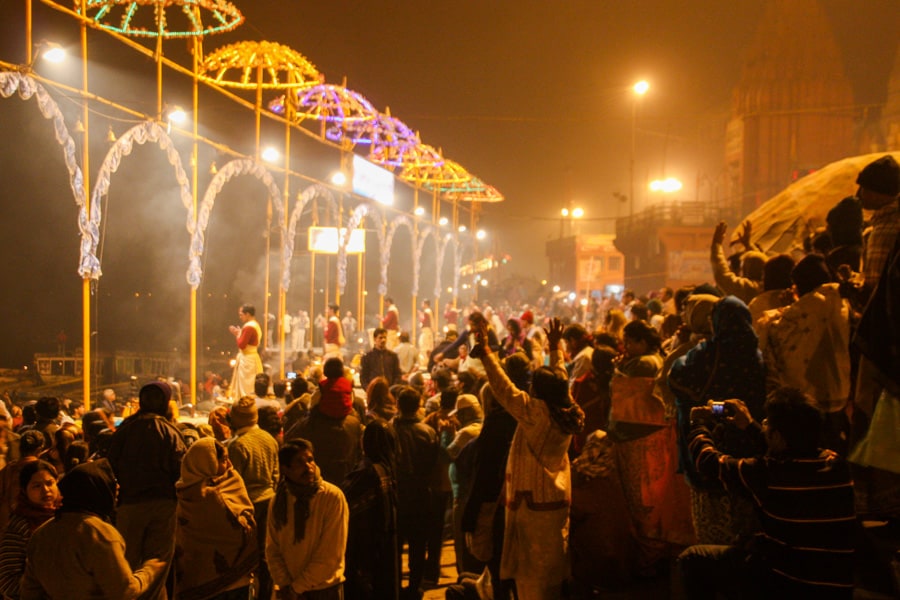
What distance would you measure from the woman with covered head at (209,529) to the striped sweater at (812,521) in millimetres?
2972

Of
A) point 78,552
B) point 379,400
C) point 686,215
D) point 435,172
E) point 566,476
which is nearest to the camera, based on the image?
point 78,552

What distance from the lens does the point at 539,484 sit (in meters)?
4.58

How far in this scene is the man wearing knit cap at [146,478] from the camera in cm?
466

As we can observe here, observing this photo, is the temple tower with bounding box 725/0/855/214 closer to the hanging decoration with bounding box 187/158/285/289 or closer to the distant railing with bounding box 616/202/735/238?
the distant railing with bounding box 616/202/735/238

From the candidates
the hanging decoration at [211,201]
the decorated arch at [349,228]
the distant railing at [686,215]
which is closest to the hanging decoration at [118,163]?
the hanging decoration at [211,201]

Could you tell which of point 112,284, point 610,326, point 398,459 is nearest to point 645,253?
point 112,284

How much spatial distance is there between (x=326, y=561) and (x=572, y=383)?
10.3ft

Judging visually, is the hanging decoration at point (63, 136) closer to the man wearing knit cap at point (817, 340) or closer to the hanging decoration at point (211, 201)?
the hanging decoration at point (211, 201)

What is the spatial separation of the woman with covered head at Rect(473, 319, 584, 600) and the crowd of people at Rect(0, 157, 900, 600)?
0.01m

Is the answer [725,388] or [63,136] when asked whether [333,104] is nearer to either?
[63,136]

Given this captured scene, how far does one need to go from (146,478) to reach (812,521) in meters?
3.82

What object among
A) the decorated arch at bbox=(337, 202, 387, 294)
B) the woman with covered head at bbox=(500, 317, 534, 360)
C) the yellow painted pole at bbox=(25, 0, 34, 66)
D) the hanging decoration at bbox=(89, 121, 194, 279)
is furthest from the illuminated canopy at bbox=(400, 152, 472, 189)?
the yellow painted pole at bbox=(25, 0, 34, 66)

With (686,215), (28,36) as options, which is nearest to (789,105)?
(686,215)

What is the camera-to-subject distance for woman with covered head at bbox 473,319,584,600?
4.59m
